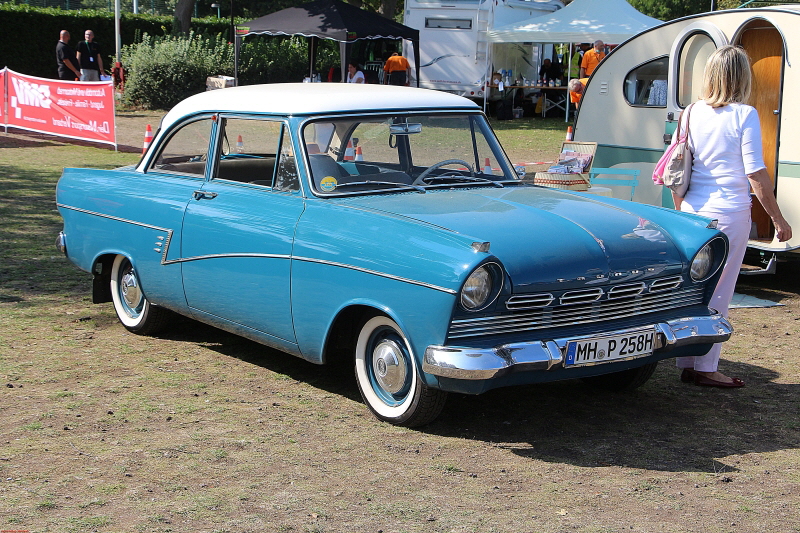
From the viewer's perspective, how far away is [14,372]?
222 inches

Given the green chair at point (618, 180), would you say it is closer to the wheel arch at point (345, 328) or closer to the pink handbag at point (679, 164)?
the pink handbag at point (679, 164)

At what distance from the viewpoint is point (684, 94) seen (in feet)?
31.2

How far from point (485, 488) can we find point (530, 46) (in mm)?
26229

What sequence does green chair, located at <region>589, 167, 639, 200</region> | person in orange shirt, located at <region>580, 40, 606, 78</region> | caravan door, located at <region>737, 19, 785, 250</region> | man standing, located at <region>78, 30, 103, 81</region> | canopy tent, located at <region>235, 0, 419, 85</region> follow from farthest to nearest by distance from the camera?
canopy tent, located at <region>235, 0, 419, 85</region>, man standing, located at <region>78, 30, 103, 81</region>, person in orange shirt, located at <region>580, 40, 606, 78</region>, green chair, located at <region>589, 167, 639, 200</region>, caravan door, located at <region>737, 19, 785, 250</region>

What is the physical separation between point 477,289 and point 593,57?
61.3ft

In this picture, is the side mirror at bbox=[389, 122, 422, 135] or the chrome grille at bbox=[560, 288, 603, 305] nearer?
the chrome grille at bbox=[560, 288, 603, 305]

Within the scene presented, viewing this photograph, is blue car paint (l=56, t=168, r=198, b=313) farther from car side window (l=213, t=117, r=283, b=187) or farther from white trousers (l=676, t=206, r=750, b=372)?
white trousers (l=676, t=206, r=750, b=372)

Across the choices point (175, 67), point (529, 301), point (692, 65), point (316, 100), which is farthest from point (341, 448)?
point (175, 67)

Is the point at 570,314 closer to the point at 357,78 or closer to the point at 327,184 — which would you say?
the point at 327,184

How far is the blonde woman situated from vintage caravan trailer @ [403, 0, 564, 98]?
70.3ft

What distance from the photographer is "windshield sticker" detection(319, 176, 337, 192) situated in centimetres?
523

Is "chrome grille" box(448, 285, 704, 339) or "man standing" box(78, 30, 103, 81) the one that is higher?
"man standing" box(78, 30, 103, 81)

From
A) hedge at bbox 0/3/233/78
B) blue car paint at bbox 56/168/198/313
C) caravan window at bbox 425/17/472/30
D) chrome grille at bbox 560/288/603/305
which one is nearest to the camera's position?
chrome grille at bbox 560/288/603/305

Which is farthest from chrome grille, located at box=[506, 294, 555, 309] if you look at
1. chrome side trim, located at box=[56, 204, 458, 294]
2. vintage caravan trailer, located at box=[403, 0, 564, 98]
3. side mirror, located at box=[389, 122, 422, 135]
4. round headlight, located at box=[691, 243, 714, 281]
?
vintage caravan trailer, located at box=[403, 0, 564, 98]
